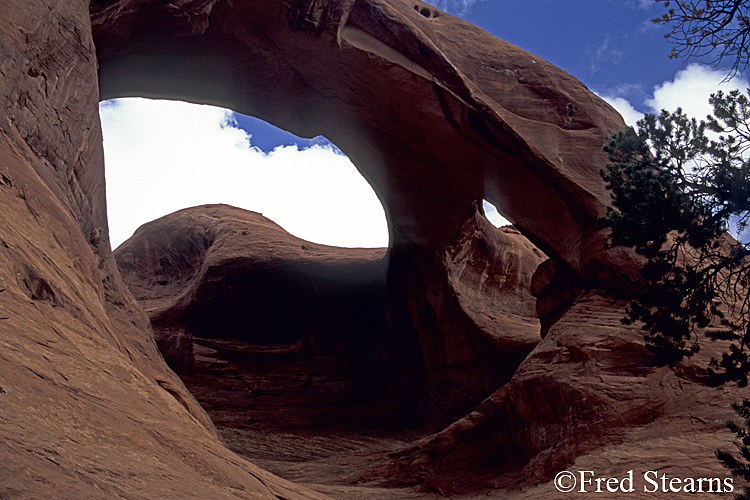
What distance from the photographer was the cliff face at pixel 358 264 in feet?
10.8

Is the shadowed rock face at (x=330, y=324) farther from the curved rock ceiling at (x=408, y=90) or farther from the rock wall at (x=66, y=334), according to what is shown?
the rock wall at (x=66, y=334)

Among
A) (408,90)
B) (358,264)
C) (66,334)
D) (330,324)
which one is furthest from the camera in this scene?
(330,324)

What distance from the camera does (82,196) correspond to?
7082 mm

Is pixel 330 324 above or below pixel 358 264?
below

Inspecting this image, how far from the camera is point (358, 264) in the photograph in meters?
17.3

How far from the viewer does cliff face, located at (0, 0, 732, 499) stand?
3.29 meters

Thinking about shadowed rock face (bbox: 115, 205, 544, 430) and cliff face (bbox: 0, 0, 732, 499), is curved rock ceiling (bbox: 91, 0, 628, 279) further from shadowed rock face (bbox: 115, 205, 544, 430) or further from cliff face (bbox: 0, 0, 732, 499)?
shadowed rock face (bbox: 115, 205, 544, 430)

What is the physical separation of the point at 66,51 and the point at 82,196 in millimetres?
1698

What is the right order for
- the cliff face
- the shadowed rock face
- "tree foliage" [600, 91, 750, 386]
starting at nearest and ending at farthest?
the cliff face < "tree foliage" [600, 91, 750, 386] < the shadowed rock face

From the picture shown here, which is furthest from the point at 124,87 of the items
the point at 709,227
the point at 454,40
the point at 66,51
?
the point at 709,227

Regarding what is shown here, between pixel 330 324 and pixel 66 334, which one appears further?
pixel 330 324

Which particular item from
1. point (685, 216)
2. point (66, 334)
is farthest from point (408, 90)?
point (66, 334)

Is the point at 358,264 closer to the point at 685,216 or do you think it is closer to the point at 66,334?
the point at 685,216

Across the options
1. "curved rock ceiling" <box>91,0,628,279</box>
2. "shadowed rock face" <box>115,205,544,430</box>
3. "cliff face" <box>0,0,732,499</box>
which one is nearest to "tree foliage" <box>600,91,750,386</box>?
"cliff face" <box>0,0,732,499</box>
